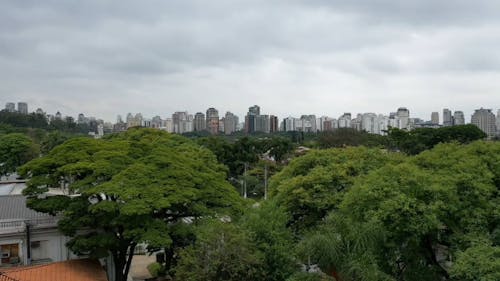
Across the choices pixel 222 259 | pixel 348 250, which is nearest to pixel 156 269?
pixel 222 259

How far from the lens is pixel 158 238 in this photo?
1306 cm

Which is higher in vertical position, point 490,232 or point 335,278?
point 490,232

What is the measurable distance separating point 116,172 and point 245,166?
2831cm

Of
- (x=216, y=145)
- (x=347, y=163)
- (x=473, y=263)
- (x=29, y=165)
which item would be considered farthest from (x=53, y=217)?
(x=216, y=145)

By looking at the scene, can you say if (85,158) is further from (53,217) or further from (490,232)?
(490,232)

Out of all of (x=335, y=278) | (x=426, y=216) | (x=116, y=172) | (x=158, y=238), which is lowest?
(x=335, y=278)

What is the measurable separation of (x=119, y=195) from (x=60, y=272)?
10.1 feet

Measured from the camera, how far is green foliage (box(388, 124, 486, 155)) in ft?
152

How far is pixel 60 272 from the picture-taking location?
1346 centimetres

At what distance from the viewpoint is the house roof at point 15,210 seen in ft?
52.6

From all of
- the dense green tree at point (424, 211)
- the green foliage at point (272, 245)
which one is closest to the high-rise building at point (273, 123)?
the dense green tree at point (424, 211)

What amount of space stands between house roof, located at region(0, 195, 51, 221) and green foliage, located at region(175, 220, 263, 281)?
7.46 m

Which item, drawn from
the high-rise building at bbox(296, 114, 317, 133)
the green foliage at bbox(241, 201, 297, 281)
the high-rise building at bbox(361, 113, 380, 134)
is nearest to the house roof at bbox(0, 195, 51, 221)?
the green foliage at bbox(241, 201, 297, 281)

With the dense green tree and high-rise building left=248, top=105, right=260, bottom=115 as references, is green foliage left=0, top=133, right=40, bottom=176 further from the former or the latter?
high-rise building left=248, top=105, right=260, bottom=115
